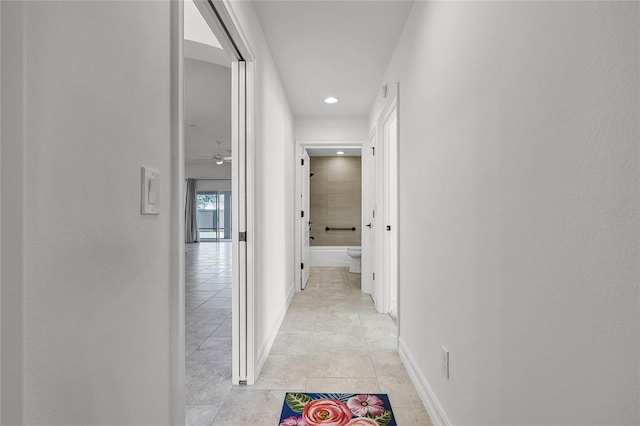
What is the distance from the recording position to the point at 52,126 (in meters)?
0.65

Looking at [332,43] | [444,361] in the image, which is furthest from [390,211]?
[444,361]

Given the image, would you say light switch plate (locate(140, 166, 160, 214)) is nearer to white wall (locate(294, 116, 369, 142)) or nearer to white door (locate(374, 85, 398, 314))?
white door (locate(374, 85, 398, 314))

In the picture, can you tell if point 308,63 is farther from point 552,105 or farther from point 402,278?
point 552,105

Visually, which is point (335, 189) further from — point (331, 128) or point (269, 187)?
point (269, 187)

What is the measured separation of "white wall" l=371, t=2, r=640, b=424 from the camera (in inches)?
28.0

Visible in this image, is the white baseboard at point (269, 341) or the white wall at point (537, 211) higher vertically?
the white wall at point (537, 211)

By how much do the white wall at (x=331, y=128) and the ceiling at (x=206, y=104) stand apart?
1000 mm

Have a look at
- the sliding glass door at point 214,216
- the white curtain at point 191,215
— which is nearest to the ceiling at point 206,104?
the white curtain at point 191,215

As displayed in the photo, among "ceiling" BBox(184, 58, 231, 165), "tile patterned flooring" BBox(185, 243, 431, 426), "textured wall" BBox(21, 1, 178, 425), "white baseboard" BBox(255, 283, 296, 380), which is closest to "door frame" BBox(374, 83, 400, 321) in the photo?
"tile patterned flooring" BBox(185, 243, 431, 426)

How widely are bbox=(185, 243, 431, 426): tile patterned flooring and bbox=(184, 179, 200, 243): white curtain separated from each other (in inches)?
283

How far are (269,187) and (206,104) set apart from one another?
2498 mm

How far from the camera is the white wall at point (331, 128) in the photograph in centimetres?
486

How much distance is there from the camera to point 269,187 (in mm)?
3006

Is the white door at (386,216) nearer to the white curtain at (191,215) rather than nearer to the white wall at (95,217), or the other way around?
the white wall at (95,217)
